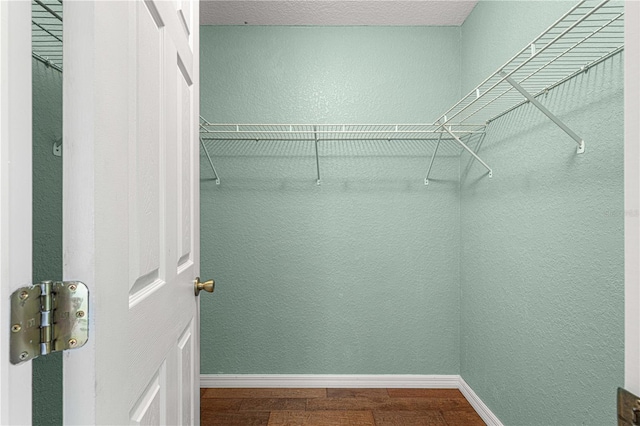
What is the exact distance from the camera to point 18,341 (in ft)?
1.26

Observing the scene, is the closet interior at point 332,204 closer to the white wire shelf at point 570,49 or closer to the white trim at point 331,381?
the white trim at point 331,381

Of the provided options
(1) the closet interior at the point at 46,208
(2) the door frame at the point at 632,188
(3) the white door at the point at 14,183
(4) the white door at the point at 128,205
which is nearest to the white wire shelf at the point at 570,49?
(2) the door frame at the point at 632,188

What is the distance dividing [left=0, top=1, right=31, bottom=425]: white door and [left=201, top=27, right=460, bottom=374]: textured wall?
1.85 meters

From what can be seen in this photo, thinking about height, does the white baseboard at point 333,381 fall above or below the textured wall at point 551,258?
below

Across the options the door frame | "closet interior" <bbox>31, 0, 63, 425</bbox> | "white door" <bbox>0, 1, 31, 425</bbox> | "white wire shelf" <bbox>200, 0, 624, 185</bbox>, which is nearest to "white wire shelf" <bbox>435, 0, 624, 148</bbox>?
"white wire shelf" <bbox>200, 0, 624, 185</bbox>

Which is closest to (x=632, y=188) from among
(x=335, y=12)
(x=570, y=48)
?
(x=570, y=48)

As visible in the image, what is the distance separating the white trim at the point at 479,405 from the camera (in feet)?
5.86

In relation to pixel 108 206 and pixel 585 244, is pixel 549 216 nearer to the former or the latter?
pixel 585 244

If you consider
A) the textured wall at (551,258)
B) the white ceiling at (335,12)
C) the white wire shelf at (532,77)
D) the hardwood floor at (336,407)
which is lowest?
the hardwood floor at (336,407)

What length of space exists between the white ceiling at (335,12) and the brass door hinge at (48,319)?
201 cm

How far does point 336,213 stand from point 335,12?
1155 mm

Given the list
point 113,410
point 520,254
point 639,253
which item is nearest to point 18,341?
point 113,410

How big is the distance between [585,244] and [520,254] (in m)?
0.39

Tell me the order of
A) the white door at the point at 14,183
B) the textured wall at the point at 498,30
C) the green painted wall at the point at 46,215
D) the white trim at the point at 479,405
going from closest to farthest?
the white door at the point at 14,183
the green painted wall at the point at 46,215
the textured wall at the point at 498,30
the white trim at the point at 479,405
